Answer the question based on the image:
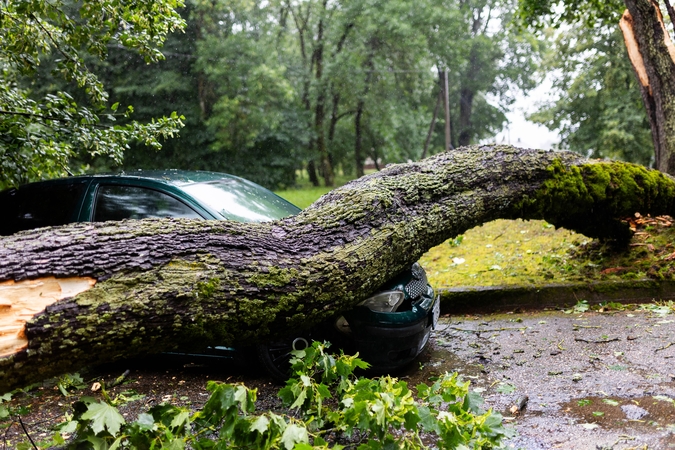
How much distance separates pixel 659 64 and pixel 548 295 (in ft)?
11.2

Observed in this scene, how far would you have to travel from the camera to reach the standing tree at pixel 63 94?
18.2 feet

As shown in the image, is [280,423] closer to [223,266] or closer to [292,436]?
[292,436]

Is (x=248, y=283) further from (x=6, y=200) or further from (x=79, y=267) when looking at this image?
(x=6, y=200)

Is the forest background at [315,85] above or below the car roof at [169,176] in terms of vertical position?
above

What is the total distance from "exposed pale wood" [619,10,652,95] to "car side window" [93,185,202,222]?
20.4ft

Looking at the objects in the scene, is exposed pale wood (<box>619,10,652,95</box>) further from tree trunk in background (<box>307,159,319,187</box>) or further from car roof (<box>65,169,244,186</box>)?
tree trunk in background (<box>307,159,319,187</box>)

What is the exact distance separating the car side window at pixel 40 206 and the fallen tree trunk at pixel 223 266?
6.15 feet

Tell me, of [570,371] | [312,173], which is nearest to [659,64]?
[570,371]

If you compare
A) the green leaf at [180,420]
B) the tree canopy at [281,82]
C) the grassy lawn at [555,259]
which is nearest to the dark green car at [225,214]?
the green leaf at [180,420]

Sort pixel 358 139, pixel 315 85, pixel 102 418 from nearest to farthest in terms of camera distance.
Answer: pixel 102 418 → pixel 315 85 → pixel 358 139

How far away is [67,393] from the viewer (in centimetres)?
422

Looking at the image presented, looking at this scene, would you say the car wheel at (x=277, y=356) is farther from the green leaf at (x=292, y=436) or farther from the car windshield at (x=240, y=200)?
the green leaf at (x=292, y=436)

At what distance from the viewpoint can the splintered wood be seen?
2.35 m

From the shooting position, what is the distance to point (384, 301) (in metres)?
4.18
